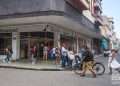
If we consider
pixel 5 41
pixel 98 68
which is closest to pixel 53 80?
pixel 98 68

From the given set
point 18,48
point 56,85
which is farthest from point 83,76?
point 18,48

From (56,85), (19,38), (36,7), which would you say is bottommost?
→ (56,85)

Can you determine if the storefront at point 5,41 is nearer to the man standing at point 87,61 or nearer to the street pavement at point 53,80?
the street pavement at point 53,80

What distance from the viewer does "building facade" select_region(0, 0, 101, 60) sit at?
29.2 meters

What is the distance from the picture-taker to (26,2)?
3080cm

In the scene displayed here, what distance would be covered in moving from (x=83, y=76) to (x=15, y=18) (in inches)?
587

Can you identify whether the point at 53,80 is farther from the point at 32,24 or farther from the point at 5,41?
the point at 5,41

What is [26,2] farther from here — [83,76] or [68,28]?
[83,76]

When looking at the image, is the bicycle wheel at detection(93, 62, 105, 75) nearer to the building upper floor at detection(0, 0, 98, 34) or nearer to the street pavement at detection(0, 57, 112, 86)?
the street pavement at detection(0, 57, 112, 86)

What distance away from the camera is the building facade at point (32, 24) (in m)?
29.2

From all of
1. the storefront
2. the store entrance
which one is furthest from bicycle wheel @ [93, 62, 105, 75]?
the storefront

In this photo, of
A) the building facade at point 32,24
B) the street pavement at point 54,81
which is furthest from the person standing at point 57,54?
the street pavement at point 54,81

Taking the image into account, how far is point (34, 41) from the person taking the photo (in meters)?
32.3

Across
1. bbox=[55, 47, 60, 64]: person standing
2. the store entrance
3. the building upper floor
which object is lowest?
bbox=[55, 47, 60, 64]: person standing
